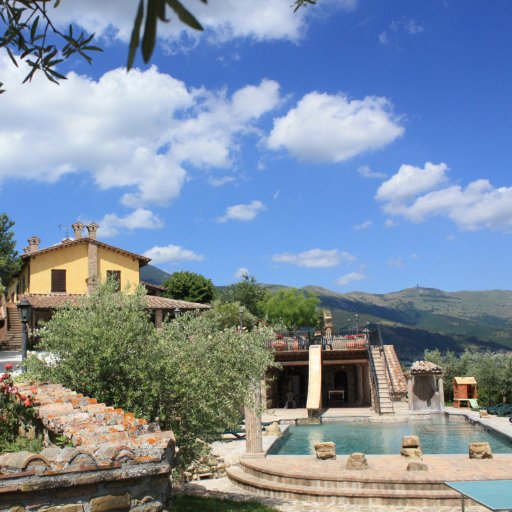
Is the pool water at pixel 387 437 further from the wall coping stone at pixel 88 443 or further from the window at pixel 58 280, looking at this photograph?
the window at pixel 58 280

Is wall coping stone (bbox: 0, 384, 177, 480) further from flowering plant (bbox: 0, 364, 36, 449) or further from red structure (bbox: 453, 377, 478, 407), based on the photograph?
red structure (bbox: 453, 377, 478, 407)

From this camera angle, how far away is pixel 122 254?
4266cm

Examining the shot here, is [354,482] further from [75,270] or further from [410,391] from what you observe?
[75,270]

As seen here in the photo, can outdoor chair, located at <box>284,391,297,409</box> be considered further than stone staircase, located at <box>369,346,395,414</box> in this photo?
Yes

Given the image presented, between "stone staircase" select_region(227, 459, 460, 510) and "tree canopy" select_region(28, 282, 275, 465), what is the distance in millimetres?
3253

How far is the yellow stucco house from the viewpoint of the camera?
38.8m

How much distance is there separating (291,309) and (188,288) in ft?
31.6

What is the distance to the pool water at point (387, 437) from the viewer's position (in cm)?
2066

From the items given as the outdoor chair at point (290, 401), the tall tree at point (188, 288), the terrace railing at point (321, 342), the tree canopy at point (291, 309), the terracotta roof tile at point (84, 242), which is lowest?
the outdoor chair at point (290, 401)

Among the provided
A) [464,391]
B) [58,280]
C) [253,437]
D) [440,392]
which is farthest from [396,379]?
[58,280]

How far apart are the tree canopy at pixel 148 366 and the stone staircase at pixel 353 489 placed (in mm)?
3253

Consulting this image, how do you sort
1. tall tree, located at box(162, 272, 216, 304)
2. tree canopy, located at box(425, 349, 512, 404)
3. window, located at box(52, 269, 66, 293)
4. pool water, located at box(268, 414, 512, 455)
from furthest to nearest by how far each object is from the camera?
tall tree, located at box(162, 272, 216, 304) < window, located at box(52, 269, 66, 293) < tree canopy, located at box(425, 349, 512, 404) < pool water, located at box(268, 414, 512, 455)

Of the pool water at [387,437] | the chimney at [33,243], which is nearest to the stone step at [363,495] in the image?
the pool water at [387,437]

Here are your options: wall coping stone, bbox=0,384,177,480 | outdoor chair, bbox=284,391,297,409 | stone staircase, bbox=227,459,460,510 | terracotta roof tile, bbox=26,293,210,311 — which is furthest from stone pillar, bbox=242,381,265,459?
terracotta roof tile, bbox=26,293,210,311
